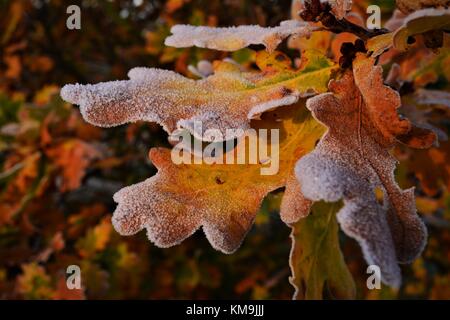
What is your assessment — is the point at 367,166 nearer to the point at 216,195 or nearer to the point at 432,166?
the point at 216,195

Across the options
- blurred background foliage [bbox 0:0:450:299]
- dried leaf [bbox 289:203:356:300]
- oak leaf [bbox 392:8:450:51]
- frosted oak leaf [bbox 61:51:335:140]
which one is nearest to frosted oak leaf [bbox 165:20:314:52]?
frosted oak leaf [bbox 61:51:335:140]

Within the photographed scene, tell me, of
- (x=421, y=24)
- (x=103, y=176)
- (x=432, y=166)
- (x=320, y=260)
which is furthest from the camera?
(x=103, y=176)

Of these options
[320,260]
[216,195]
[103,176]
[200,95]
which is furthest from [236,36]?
[103,176]

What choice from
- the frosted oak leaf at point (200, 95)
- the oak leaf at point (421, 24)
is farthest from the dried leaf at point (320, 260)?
the oak leaf at point (421, 24)

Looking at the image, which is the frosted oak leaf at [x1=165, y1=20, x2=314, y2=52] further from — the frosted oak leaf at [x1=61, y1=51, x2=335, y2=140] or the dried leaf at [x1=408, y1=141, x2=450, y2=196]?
the dried leaf at [x1=408, y1=141, x2=450, y2=196]

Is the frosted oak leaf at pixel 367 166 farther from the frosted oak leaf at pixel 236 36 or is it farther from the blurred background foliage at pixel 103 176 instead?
the blurred background foliage at pixel 103 176

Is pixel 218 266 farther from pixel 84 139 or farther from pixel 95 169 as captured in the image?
pixel 84 139
